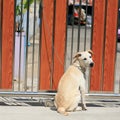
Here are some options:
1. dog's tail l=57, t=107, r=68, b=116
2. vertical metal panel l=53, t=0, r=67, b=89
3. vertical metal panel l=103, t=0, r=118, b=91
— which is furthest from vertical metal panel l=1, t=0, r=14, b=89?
vertical metal panel l=103, t=0, r=118, b=91

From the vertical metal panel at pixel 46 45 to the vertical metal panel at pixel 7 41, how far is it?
1.66 ft

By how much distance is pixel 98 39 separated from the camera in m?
8.25

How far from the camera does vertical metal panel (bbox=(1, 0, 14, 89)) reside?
26.2 ft

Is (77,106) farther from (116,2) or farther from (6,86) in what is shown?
(116,2)

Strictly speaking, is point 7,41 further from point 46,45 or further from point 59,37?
point 59,37

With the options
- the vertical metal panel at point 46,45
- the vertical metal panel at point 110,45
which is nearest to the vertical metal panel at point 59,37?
the vertical metal panel at point 46,45

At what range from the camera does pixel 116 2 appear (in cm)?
821

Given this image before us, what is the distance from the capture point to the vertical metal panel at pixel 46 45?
8.09 m

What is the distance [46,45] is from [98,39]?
865 millimetres

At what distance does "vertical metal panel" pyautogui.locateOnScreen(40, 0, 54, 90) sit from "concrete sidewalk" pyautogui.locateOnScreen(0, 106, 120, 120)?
0.50 metres

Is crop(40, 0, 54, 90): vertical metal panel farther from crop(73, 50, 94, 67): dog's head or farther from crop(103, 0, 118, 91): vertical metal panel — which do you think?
crop(103, 0, 118, 91): vertical metal panel

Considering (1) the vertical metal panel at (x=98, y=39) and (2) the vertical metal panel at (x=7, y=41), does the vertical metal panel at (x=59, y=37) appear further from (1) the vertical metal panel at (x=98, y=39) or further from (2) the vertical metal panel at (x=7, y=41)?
(2) the vertical metal panel at (x=7, y=41)

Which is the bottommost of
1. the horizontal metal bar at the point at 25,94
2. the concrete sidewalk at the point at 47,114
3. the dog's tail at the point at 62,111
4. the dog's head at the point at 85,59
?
the concrete sidewalk at the point at 47,114

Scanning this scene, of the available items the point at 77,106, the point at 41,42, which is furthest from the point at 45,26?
the point at 77,106
